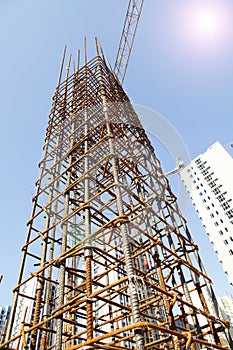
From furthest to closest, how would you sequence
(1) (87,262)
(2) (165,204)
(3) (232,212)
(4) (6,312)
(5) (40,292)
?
(4) (6,312)
(3) (232,212)
(2) (165,204)
(5) (40,292)
(1) (87,262)

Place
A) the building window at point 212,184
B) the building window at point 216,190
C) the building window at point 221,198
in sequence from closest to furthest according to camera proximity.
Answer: the building window at point 221,198 < the building window at point 216,190 < the building window at point 212,184

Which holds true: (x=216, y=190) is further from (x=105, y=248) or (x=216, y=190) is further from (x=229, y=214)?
(x=105, y=248)

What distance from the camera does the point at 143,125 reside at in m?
10.9

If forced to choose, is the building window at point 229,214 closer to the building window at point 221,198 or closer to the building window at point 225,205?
the building window at point 225,205

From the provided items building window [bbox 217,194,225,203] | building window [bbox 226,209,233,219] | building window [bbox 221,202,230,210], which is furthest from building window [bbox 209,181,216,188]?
building window [bbox 226,209,233,219]

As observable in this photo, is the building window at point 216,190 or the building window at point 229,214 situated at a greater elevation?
the building window at point 216,190

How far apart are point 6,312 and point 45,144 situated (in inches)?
3674

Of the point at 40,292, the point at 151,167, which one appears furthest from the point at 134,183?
the point at 40,292

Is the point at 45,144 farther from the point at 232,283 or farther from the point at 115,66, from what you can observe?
the point at 232,283

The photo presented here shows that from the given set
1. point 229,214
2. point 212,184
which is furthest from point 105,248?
point 212,184

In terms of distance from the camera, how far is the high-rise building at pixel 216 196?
44.0 m

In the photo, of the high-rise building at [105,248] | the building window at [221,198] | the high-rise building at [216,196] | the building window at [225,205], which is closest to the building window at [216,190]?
the high-rise building at [216,196]

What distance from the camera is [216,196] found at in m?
50.6

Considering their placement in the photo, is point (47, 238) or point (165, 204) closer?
point (47, 238)
